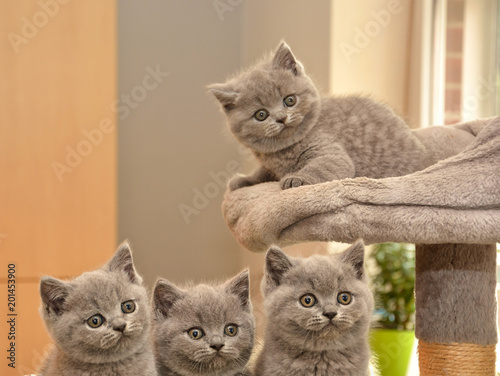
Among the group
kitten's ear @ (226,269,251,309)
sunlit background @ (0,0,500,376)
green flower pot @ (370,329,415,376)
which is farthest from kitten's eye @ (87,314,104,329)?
green flower pot @ (370,329,415,376)

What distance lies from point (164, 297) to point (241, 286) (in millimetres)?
143

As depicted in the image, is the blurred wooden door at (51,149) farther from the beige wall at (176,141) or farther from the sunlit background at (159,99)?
the beige wall at (176,141)

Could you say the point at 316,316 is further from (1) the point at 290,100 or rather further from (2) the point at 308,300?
(1) the point at 290,100

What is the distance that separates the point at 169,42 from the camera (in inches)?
123

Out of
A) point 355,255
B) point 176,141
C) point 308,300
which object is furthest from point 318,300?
point 176,141

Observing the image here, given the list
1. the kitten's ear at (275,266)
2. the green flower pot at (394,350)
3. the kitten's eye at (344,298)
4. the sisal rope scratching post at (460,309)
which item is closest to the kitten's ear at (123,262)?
the kitten's ear at (275,266)

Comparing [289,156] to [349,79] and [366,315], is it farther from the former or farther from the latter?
[349,79]

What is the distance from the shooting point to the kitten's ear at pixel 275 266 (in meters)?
1.10

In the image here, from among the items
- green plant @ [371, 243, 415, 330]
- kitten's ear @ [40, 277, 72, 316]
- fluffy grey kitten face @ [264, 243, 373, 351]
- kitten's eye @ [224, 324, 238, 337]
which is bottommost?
green plant @ [371, 243, 415, 330]

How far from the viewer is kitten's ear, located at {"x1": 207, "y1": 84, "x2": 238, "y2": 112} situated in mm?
1404

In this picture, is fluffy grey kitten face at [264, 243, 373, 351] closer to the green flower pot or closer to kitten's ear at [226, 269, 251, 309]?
kitten's ear at [226, 269, 251, 309]

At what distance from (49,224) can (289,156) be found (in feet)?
3.57

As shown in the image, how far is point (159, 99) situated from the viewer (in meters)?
3.12

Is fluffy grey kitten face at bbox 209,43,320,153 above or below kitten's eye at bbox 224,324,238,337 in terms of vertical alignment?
above
